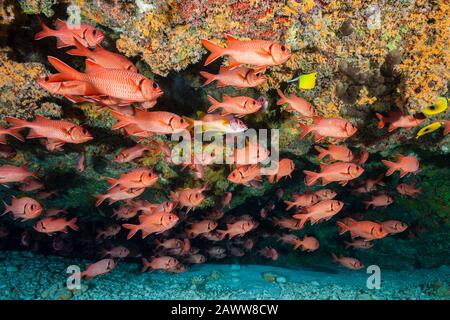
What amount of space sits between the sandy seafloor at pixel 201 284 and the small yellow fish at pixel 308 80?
4.15 meters

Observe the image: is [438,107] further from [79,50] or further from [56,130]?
[56,130]

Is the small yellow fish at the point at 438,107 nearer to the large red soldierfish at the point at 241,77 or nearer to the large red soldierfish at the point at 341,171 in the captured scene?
the large red soldierfish at the point at 341,171

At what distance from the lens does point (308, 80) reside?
4.06 m

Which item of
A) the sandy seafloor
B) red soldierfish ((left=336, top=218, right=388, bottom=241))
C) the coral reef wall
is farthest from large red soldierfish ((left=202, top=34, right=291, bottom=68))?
the sandy seafloor

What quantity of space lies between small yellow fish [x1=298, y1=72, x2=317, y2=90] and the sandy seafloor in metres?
4.15

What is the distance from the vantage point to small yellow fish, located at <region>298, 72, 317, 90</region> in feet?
13.2

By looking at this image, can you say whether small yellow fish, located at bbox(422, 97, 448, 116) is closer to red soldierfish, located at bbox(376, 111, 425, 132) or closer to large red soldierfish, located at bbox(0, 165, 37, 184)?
red soldierfish, located at bbox(376, 111, 425, 132)

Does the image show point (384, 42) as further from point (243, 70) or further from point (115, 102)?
point (115, 102)

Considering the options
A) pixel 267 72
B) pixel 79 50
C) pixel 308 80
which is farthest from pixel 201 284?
pixel 79 50

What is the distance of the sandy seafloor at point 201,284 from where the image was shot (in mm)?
5922

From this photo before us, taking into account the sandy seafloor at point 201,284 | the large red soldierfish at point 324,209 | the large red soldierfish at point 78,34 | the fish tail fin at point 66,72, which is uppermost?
the large red soldierfish at point 78,34

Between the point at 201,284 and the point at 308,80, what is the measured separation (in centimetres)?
498

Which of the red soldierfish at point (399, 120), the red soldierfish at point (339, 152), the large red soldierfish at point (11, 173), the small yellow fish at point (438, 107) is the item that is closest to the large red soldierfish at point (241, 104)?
the red soldierfish at point (339, 152)

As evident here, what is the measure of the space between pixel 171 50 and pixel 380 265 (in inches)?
367
